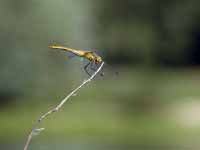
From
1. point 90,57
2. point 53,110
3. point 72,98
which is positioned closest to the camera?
point 53,110

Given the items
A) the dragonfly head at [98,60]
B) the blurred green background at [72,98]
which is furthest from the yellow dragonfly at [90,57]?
the blurred green background at [72,98]

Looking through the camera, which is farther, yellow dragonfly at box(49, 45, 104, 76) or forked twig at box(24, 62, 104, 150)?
yellow dragonfly at box(49, 45, 104, 76)

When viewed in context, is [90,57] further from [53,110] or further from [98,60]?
[53,110]

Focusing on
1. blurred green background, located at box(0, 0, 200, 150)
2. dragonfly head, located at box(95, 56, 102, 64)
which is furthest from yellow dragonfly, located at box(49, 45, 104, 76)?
blurred green background, located at box(0, 0, 200, 150)

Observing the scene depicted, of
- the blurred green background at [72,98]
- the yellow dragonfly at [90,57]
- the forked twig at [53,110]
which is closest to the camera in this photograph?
the forked twig at [53,110]

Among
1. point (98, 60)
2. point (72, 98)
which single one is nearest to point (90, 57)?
point (98, 60)

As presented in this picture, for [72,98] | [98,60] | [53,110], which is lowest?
[53,110]

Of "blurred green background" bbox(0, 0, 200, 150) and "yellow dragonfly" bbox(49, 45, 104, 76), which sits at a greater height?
"blurred green background" bbox(0, 0, 200, 150)

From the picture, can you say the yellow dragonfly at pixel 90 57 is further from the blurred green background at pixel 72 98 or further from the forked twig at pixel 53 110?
the blurred green background at pixel 72 98

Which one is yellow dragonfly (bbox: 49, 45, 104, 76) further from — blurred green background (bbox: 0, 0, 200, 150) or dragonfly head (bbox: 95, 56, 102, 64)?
blurred green background (bbox: 0, 0, 200, 150)

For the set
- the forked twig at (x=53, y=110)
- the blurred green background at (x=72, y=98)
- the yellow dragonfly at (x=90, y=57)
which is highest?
the blurred green background at (x=72, y=98)

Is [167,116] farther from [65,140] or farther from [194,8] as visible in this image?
[194,8]

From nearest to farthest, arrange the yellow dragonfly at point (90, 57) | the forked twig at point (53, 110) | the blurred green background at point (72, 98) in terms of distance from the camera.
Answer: the forked twig at point (53, 110), the yellow dragonfly at point (90, 57), the blurred green background at point (72, 98)
